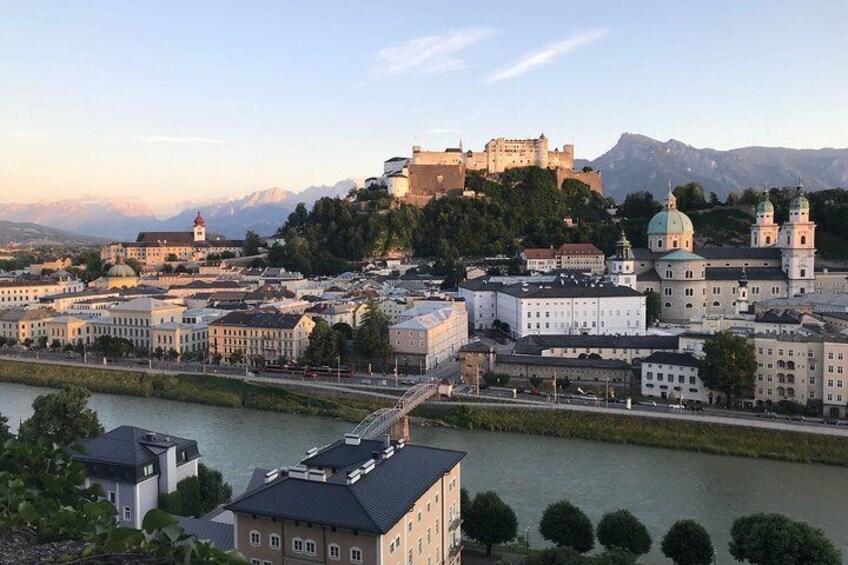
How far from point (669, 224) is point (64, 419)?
25.0 m

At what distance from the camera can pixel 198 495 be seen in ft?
30.6

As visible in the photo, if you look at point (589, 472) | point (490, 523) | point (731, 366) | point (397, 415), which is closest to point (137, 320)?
point (397, 415)

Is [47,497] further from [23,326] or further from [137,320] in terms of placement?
[23,326]

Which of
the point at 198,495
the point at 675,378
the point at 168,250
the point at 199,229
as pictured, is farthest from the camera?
the point at 199,229

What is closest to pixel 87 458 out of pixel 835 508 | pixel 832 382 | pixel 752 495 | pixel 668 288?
pixel 752 495

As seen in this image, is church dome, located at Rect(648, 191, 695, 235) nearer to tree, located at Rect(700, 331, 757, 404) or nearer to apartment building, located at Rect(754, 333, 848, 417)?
apartment building, located at Rect(754, 333, 848, 417)

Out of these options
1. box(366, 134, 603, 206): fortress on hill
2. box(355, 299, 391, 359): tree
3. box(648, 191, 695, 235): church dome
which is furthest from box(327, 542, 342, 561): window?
box(366, 134, 603, 206): fortress on hill

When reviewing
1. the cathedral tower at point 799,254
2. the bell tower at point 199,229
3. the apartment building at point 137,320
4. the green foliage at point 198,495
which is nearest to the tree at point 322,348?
the apartment building at point 137,320

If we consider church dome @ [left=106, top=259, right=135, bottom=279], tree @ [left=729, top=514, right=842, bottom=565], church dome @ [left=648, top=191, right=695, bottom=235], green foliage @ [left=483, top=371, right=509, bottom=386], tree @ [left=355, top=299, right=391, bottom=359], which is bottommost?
green foliage @ [left=483, top=371, right=509, bottom=386]

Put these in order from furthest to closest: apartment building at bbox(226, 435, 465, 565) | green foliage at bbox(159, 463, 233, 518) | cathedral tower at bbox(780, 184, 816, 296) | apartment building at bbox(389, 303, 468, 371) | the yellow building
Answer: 1. the yellow building
2. cathedral tower at bbox(780, 184, 816, 296)
3. apartment building at bbox(389, 303, 468, 371)
4. green foliage at bbox(159, 463, 233, 518)
5. apartment building at bbox(226, 435, 465, 565)

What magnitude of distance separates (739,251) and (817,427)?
17.2 meters

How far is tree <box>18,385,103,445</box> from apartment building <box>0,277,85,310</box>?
20.6 m

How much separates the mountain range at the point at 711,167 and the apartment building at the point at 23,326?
97.3 metres

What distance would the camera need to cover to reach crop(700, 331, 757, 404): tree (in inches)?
590
